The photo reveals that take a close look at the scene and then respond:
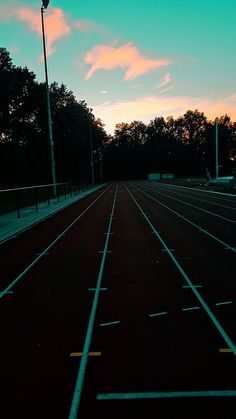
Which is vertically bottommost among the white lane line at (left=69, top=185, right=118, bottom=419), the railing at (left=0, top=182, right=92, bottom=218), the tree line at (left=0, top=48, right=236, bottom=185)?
the white lane line at (left=69, top=185, right=118, bottom=419)

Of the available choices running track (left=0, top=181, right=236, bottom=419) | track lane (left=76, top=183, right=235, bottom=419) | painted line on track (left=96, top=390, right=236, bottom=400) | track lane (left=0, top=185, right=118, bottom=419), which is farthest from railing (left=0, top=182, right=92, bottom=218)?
painted line on track (left=96, top=390, right=236, bottom=400)

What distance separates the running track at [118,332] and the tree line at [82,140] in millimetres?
35192

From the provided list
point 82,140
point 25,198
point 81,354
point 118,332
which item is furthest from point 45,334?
point 82,140

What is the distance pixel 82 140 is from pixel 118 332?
191ft

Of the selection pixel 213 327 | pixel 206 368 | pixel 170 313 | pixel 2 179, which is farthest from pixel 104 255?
pixel 2 179

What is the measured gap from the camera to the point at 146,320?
486 cm

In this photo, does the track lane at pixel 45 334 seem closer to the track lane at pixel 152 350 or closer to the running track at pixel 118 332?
the running track at pixel 118 332

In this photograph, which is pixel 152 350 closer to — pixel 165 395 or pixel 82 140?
pixel 165 395

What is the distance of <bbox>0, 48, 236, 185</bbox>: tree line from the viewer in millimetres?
47375

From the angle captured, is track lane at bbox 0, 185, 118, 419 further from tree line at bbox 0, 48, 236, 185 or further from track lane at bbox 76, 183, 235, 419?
tree line at bbox 0, 48, 236, 185

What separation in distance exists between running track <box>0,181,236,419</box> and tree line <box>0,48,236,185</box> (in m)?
35.2

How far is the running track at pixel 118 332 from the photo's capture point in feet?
10.4

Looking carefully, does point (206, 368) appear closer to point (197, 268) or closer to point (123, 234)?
point (197, 268)

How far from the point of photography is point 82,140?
61094 millimetres
